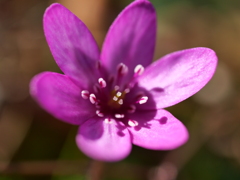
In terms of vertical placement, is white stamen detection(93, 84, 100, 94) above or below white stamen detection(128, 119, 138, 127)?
above

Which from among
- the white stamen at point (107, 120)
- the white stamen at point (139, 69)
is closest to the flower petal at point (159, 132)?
the white stamen at point (107, 120)

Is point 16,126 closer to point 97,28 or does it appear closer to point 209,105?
point 97,28

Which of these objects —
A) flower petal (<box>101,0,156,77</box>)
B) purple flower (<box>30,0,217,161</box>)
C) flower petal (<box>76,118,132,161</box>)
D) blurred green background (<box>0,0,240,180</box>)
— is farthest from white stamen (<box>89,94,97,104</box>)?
blurred green background (<box>0,0,240,180</box>)

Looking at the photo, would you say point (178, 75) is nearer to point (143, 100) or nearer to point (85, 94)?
point (143, 100)

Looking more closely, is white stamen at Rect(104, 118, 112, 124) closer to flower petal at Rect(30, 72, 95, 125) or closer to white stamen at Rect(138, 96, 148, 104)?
flower petal at Rect(30, 72, 95, 125)

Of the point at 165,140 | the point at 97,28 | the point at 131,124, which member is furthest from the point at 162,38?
the point at 165,140

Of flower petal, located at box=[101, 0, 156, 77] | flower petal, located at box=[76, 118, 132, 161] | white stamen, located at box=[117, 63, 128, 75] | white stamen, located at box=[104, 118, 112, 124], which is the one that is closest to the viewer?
flower petal, located at box=[76, 118, 132, 161]

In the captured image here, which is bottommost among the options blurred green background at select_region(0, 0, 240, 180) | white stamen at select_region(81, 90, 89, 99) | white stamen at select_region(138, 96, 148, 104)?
blurred green background at select_region(0, 0, 240, 180)
